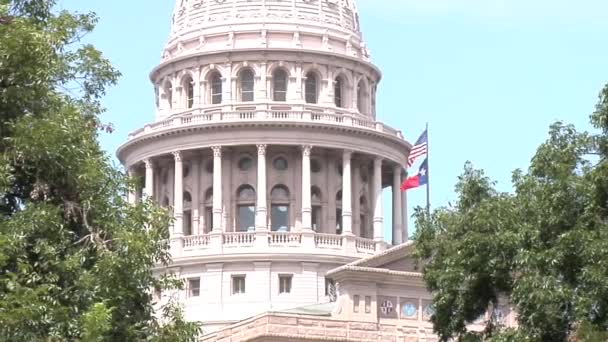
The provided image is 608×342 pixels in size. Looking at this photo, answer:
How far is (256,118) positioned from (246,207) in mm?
A: 6425

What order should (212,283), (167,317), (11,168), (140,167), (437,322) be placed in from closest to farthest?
(11,168), (167,317), (437,322), (212,283), (140,167)

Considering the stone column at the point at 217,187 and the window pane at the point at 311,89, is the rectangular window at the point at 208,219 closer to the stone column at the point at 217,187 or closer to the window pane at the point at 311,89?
the stone column at the point at 217,187

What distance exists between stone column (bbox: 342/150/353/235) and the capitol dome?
5.6 inches

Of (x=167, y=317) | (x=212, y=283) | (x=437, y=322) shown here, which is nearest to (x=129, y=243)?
(x=167, y=317)

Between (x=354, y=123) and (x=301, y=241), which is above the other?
(x=354, y=123)

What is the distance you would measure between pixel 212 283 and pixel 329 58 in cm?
1851

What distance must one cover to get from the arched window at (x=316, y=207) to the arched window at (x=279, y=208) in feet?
6.30

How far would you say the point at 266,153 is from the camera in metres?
120

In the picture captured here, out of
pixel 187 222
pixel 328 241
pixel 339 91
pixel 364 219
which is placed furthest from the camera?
pixel 339 91

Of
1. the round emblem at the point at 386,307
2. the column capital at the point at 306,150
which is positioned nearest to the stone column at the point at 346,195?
the column capital at the point at 306,150

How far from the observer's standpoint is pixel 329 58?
404 feet

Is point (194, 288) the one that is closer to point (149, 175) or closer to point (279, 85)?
point (149, 175)

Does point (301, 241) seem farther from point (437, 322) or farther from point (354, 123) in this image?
point (437, 322)

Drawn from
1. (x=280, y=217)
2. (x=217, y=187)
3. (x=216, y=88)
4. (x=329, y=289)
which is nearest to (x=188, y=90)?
(x=216, y=88)
